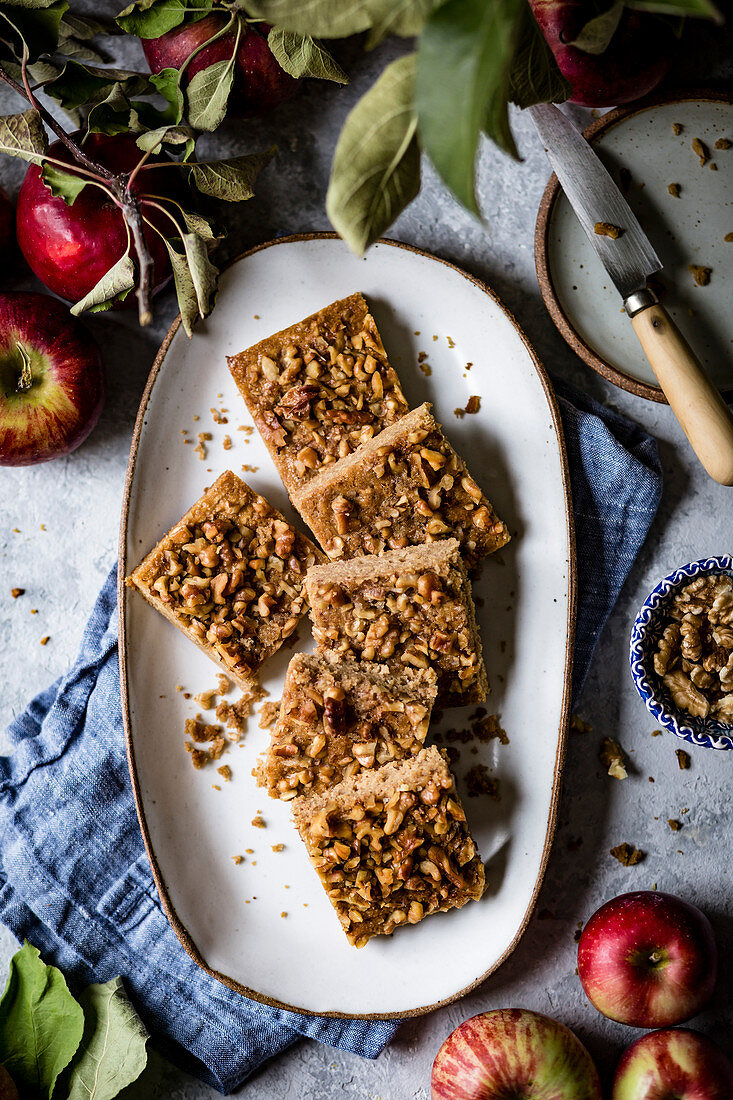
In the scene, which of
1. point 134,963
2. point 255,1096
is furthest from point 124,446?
point 255,1096

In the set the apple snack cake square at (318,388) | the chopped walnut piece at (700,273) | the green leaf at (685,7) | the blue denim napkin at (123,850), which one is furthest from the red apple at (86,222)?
the chopped walnut piece at (700,273)

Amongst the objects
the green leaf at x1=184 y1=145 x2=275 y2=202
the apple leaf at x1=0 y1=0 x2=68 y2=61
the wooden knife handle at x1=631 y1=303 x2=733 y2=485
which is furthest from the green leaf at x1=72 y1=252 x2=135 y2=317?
the wooden knife handle at x1=631 y1=303 x2=733 y2=485

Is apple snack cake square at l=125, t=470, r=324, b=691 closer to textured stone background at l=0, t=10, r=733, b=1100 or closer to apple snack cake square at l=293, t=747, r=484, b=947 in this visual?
apple snack cake square at l=293, t=747, r=484, b=947

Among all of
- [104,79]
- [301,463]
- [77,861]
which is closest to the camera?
[104,79]

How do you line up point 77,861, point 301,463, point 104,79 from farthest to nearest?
point 77,861, point 301,463, point 104,79

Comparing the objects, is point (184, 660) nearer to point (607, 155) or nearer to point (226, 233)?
point (226, 233)

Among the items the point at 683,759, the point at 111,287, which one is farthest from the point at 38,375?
the point at 683,759

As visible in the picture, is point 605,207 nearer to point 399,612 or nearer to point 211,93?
point 211,93

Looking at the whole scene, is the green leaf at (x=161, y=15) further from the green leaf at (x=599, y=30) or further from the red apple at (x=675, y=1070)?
the red apple at (x=675, y=1070)
